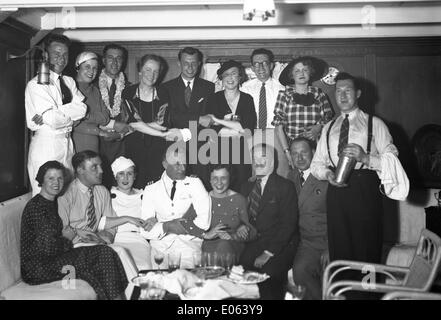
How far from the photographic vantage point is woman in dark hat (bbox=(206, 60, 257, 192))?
213 inches

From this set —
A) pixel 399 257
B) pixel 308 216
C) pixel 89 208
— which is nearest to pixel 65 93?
pixel 89 208

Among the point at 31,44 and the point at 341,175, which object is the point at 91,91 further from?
the point at 341,175

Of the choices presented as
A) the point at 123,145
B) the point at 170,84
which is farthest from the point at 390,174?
the point at 123,145

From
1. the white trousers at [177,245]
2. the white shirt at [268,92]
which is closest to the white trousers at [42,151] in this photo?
the white trousers at [177,245]

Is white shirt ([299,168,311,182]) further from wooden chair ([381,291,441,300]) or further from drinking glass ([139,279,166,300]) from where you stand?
drinking glass ([139,279,166,300])

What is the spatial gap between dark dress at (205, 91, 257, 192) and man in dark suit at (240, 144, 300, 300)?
40cm

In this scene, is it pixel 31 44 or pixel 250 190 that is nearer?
pixel 250 190

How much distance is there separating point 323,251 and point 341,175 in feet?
2.47

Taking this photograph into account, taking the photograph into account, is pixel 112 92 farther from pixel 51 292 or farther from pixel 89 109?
pixel 51 292

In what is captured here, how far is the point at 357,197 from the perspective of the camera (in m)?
4.71

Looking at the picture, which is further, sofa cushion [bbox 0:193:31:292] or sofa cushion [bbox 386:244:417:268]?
sofa cushion [bbox 386:244:417:268]

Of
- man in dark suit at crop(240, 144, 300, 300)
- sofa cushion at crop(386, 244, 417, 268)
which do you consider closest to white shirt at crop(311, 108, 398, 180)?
man in dark suit at crop(240, 144, 300, 300)

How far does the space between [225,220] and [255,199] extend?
1.16ft

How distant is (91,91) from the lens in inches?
213
